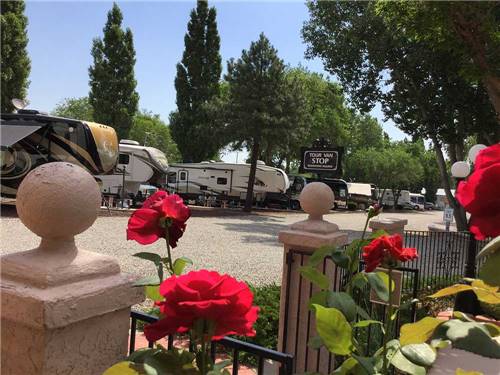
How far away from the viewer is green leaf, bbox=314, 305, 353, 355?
1135 mm

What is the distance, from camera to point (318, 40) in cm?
2066

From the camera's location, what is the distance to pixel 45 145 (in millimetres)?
15867

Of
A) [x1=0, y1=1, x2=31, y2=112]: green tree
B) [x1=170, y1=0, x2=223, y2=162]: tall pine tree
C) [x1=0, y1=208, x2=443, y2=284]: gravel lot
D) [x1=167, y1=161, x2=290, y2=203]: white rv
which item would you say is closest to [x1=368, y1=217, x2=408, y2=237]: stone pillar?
[x1=0, y1=208, x2=443, y2=284]: gravel lot

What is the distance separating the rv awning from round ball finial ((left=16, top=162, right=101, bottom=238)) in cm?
1457

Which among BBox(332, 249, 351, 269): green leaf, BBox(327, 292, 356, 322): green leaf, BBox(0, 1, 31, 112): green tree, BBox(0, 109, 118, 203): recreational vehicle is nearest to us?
BBox(327, 292, 356, 322): green leaf

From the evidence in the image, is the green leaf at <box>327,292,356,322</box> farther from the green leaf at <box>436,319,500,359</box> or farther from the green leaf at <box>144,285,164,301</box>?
the green leaf at <box>144,285,164,301</box>

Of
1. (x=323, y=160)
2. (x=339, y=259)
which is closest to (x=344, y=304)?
(x=339, y=259)

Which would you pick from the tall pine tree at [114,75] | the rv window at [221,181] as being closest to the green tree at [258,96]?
the rv window at [221,181]

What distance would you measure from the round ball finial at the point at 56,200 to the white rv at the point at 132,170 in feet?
73.4

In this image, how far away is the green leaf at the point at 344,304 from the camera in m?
1.43

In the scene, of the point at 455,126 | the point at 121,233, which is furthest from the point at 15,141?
the point at 455,126

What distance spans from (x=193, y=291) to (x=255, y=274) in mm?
8412

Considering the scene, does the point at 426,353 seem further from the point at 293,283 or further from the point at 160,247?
the point at 160,247

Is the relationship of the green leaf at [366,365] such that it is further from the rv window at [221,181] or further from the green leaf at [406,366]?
the rv window at [221,181]
